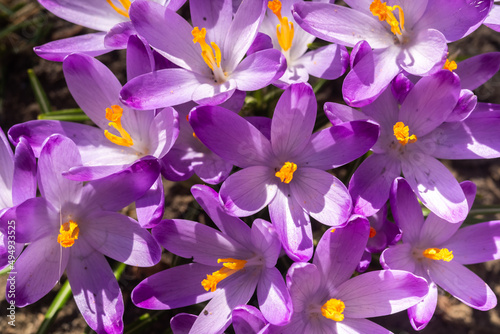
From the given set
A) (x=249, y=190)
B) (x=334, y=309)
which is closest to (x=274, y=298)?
(x=334, y=309)

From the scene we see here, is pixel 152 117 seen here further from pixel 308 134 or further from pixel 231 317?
pixel 231 317

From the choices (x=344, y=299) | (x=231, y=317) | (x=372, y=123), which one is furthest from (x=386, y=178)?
(x=231, y=317)

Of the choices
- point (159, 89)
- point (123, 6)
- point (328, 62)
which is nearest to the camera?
point (159, 89)

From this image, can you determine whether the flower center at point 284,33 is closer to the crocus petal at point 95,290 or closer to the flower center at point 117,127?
the flower center at point 117,127

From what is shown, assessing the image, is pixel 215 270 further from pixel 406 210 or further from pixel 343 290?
pixel 406 210

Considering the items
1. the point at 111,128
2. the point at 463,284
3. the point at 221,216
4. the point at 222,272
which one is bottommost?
the point at 463,284

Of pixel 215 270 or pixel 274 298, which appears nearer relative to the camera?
pixel 274 298

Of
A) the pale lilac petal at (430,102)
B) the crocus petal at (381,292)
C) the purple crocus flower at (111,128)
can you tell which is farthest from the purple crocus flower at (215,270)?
the pale lilac petal at (430,102)
